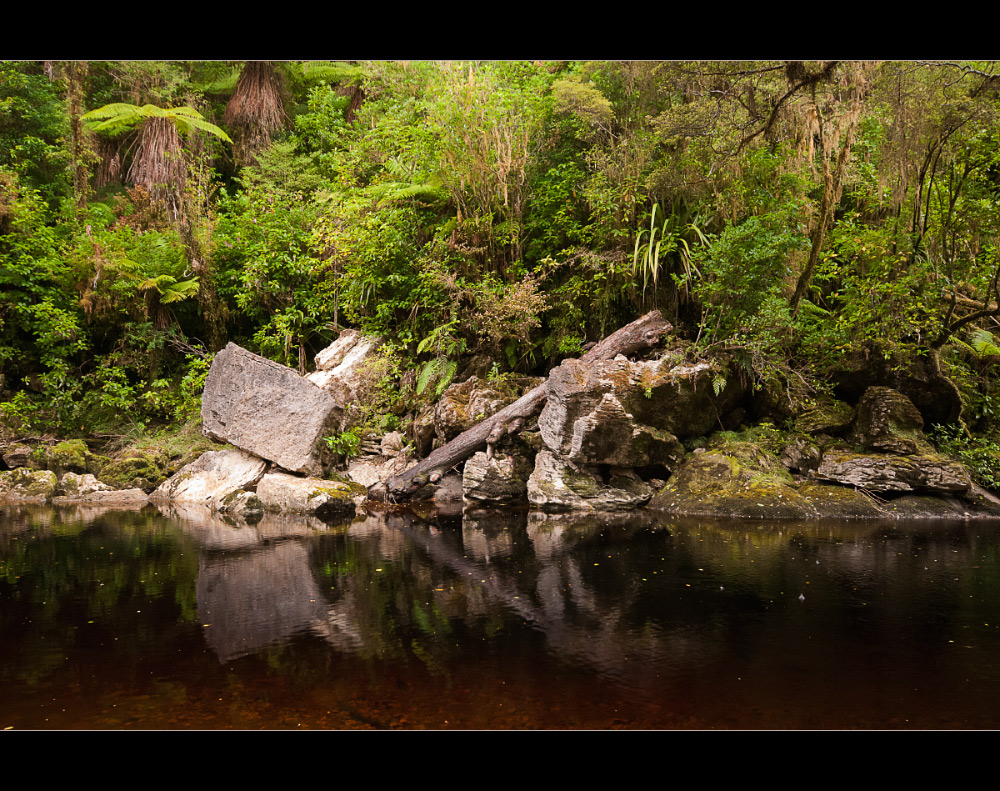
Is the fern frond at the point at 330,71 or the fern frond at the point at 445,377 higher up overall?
the fern frond at the point at 330,71

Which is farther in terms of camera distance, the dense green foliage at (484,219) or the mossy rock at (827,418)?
the mossy rock at (827,418)

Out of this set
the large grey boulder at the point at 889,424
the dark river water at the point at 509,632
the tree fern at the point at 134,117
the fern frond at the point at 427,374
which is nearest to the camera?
the dark river water at the point at 509,632

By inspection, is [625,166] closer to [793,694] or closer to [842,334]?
[842,334]

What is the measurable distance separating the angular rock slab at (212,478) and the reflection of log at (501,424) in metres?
2.04

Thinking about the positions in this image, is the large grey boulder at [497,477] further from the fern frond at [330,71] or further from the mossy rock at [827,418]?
the fern frond at [330,71]

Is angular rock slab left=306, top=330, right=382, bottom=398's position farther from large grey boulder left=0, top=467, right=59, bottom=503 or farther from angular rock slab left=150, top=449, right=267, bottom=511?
large grey boulder left=0, top=467, right=59, bottom=503

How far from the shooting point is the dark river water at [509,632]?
2.79 metres

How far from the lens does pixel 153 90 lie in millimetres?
14727

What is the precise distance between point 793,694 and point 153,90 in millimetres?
17754

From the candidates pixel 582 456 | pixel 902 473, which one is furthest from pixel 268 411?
pixel 902 473

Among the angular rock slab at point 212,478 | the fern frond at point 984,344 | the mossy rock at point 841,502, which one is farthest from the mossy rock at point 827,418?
the angular rock slab at point 212,478

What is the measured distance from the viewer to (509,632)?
3.77 meters

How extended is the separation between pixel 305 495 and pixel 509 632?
587 cm

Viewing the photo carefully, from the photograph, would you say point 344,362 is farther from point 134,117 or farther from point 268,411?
point 134,117
